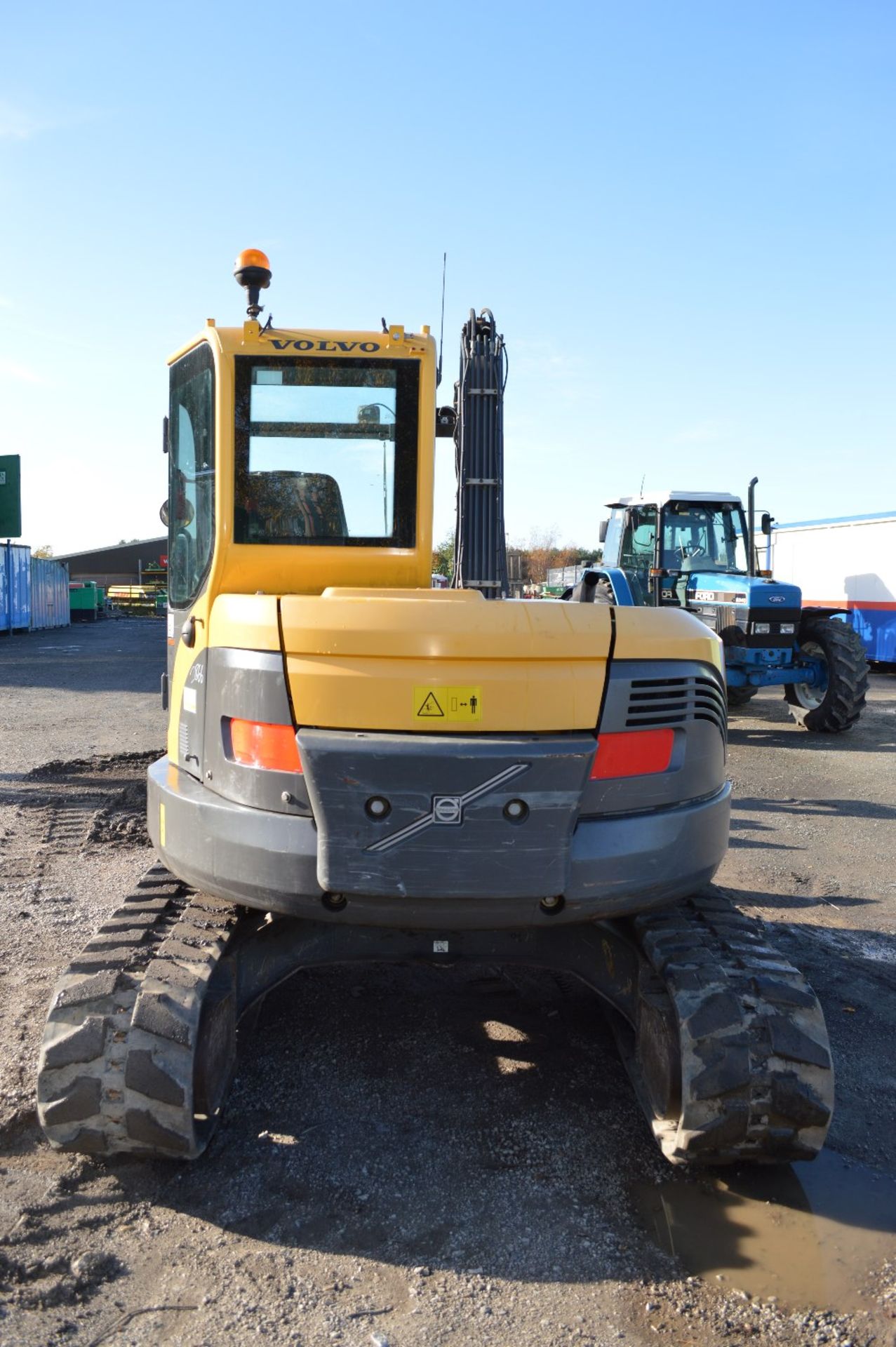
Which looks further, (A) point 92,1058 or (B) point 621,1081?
(B) point 621,1081

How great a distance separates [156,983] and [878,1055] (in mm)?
2768

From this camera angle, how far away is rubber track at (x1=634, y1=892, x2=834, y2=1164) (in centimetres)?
300

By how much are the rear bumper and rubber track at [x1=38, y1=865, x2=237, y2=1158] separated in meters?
0.34

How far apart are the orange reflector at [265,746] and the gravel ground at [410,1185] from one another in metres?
1.25

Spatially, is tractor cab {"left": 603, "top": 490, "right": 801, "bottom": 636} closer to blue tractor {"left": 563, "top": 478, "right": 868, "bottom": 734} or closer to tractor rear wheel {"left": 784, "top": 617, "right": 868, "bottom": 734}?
blue tractor {"left": 563, "top": 478, "right": 868, "bottom": 734}

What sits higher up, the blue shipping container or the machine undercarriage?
the blue shipping container

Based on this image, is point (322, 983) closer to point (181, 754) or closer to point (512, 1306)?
point (181, 754)

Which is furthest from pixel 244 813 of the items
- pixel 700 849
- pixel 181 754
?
pixel 700 849

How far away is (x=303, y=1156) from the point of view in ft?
10.6

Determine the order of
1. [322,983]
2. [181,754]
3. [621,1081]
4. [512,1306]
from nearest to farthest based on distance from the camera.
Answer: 1. [512,1306]
2. [181,754]
3. [621,1081]
4. [322,983]

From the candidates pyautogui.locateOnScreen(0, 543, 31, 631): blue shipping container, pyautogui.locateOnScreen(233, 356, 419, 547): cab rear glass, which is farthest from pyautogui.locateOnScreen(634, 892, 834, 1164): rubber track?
pyautogui.locateOnScreen(0, 543, 31, 631): blue shipping container

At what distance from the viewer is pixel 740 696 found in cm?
1434

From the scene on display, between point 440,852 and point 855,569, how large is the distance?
20494 mm

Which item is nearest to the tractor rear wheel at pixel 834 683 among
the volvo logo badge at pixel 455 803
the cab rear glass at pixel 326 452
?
the cab rear glass at pixel 326 452
